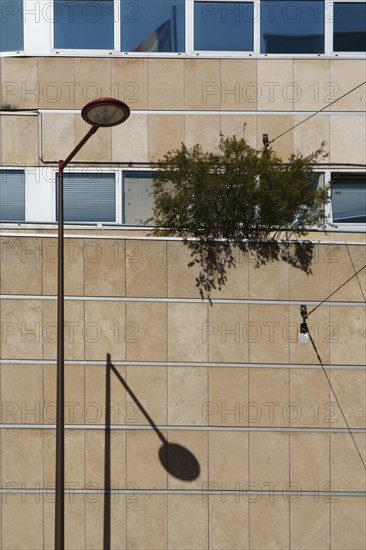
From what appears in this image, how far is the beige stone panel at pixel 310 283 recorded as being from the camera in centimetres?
1009

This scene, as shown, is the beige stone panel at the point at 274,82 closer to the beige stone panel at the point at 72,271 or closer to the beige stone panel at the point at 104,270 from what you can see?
the beige stone panel at the point at 104,270

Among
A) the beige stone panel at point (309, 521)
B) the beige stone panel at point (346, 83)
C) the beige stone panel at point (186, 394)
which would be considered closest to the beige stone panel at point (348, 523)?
the beige stone panel at point (309, 521)

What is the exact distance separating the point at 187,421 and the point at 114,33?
29.5ft

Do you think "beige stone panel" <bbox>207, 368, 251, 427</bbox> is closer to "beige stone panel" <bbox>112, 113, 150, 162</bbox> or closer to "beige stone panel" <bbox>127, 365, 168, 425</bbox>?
"beige stone panel" <bbox>127, 365, 168, 425</bbox>

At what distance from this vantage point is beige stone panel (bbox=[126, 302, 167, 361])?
32.5ft

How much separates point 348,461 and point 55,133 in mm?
9667

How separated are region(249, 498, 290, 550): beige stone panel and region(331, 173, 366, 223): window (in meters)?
6.27

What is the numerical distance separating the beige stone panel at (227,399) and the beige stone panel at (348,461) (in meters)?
1.94

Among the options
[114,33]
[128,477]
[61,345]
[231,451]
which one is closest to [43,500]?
[128,477]

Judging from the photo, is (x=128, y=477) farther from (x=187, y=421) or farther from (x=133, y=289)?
(x=133, y=289)

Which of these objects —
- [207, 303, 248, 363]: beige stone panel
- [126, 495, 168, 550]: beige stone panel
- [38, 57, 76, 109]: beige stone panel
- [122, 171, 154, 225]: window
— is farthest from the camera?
[38, 57, 76, 109]: beige stone panel

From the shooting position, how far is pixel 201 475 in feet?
32.2

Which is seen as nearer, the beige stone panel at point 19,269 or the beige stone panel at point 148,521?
the beige stone panel at point 148,521

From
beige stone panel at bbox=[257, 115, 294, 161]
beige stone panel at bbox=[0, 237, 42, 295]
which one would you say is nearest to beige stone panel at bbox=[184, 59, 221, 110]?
beige stone panel at bbox=[257, 115, 294, 161]
